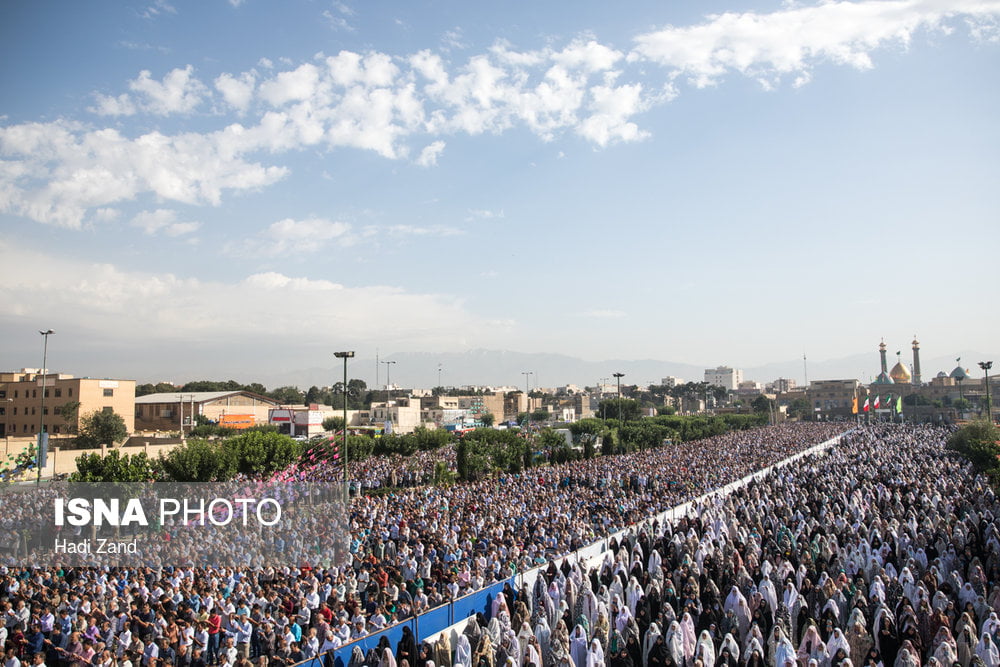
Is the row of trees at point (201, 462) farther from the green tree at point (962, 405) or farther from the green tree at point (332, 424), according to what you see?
the green tree at point (962, 405)

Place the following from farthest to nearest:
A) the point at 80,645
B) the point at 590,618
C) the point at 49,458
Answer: the point at 49,458, the point at 590,618, the point at 80,645

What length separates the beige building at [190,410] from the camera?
64.0 m

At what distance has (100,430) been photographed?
1834 inches

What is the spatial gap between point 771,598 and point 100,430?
4717 centimetres

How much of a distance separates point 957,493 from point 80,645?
74.4 feet

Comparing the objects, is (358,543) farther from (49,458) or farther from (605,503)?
(49,458)

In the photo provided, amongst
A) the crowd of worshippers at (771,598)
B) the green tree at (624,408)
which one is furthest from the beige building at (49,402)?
the green tree at (624,408)

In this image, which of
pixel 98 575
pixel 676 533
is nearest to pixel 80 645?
pixel 98 575

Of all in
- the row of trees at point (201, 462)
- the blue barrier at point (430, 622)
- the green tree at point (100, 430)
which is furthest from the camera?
the green tree at point (100, 430)

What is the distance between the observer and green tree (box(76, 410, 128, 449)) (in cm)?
4541

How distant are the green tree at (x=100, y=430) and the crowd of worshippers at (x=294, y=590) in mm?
32197

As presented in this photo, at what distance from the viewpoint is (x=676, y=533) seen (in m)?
16.6

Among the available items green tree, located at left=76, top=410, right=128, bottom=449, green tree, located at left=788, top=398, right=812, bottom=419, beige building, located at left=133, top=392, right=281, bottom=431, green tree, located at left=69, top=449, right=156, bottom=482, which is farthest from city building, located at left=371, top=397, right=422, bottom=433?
green tree, located at left=788, top=398, right=812, bottom=419

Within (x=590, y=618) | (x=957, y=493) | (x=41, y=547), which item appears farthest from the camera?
(x=957, y=493)
